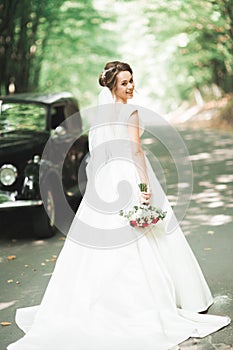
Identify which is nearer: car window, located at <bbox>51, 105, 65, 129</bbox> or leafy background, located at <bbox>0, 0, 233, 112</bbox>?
car window, located at <bbox>51, 105, 65, 129</bbox>

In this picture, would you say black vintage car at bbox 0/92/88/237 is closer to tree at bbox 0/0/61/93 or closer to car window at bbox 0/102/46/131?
car window at bbox 0/102/46/131

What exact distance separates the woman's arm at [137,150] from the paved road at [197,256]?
49.2 inches

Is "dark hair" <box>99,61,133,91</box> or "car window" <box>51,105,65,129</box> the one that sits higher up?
"dark hair" <box>99,61,133,91</box>

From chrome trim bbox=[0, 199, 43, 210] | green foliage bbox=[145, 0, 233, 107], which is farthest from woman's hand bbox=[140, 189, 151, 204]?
green foliage bbox=[145, 0, 233, 107]

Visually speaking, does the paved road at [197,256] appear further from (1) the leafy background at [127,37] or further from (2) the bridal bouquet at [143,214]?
(1) the leafy background at [127,37]

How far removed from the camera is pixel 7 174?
7.94m

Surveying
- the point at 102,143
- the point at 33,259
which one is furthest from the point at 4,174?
the point at 102,143

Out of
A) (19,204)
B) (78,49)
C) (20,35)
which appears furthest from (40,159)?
(78,49)

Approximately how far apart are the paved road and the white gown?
200mm

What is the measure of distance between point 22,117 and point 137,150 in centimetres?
491

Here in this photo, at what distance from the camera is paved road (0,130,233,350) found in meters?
4.88

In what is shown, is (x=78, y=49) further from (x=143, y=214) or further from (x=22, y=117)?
(x=143, y=214)

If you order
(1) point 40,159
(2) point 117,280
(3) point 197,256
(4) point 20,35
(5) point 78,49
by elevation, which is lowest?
(3) point 197,256

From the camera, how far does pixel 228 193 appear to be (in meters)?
10.2
